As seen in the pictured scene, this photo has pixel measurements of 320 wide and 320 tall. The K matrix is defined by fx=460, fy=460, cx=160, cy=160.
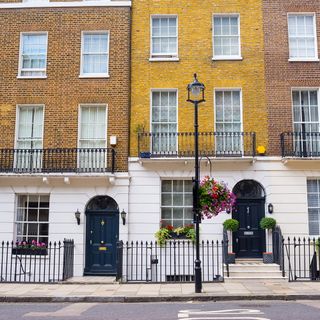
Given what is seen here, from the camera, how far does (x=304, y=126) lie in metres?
17.9

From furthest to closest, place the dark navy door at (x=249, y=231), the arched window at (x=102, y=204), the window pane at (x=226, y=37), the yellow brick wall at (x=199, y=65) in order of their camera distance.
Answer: the window pane at (x=226, y=37)
the yellow brick wall at (x=199, y=65)
the arched window at (x=102, y=204)
the dark navy door at (x=249, y=231)

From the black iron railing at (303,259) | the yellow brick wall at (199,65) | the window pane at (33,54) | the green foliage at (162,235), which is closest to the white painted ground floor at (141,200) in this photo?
the green foliage at (162,235)

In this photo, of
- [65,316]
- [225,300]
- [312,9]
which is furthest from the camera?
[312,9]

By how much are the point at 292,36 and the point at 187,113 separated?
5.29 metres

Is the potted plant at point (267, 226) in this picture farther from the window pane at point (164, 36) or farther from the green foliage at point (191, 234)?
the window pane at point (164, 36)

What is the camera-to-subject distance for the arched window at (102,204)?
17734 mm

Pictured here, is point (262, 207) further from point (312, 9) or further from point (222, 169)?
point (312, 9)

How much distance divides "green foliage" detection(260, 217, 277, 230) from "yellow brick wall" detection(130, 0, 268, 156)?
292 cm

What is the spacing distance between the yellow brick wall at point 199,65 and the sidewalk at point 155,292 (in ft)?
18.5

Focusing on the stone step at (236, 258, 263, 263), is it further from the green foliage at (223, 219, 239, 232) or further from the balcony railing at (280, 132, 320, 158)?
the balcony railing at (280, 132, 320, 158)

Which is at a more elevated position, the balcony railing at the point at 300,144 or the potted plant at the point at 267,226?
the balcony railing at the point at 300,144

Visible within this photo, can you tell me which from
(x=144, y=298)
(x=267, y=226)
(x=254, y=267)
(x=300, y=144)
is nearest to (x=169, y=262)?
(x=254, y=267)

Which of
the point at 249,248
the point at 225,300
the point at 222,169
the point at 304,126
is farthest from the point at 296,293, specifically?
the point at 304,126

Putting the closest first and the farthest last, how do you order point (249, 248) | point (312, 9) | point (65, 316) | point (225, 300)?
point (65, 316)
point (225, 300)
point (249, 248)
point (312, 9)
